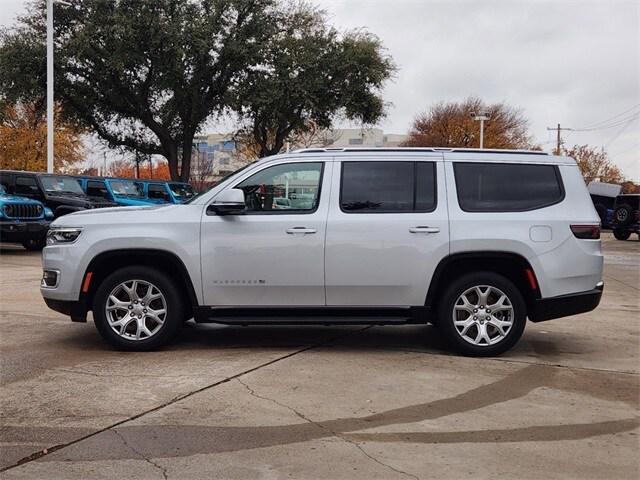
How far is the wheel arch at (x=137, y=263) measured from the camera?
21.2ft

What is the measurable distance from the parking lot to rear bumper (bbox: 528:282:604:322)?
453 mm

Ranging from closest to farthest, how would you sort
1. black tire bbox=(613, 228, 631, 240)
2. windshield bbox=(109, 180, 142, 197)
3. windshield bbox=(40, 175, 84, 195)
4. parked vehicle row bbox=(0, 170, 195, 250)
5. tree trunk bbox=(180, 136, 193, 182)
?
parked vehicle row bbox=(0, 170, 195, 250)
windshield bbox=(40, 175, 84, 195)
windshield bbox=(109, 180, 142, 197)
black tire bbox=(613, 228, 631, 240)
tree trunk bbox=(180, 136, 193, 182)

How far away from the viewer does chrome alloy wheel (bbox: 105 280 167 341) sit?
21.4 feet

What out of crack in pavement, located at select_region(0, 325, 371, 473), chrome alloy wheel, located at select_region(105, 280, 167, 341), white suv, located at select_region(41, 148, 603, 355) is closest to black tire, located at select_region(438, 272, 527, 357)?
white suv, located at select_region(41, 148, 603, 355)

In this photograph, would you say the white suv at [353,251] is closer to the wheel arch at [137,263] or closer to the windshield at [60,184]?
the wheel arch at [137,263]

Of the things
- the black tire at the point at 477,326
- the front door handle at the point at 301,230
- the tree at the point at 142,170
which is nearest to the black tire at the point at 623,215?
the black tire at the point at 477,326

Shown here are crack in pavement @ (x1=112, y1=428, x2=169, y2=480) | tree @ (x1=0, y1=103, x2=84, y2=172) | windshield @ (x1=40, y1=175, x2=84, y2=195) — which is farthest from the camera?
tree @ (x1=0, y1=103, x2=84, y2=172)

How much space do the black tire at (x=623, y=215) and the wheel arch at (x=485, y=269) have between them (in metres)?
23.0

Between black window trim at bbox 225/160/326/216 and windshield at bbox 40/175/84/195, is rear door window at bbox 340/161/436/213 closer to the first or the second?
black window trim at bbox 225/160/326/216

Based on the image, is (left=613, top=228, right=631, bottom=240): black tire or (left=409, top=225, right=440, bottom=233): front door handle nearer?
(left=409, top=225, right=440, bottom=233): front door handle

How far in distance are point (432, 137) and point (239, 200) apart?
5240 cm

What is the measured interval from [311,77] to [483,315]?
84.9ft

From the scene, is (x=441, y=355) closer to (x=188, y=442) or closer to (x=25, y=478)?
(x=188, y=442)

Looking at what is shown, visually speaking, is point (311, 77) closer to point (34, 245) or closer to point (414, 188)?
point (34, 245)
